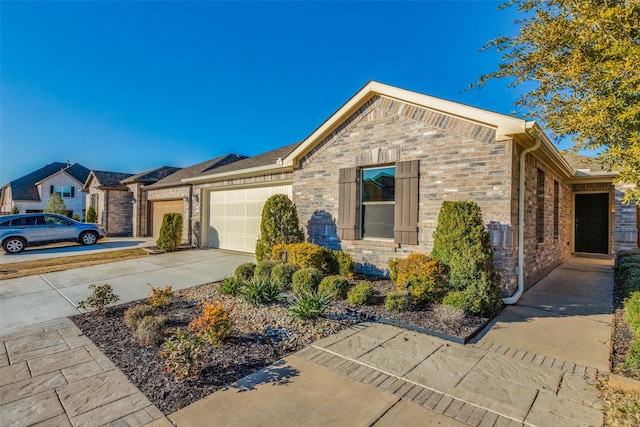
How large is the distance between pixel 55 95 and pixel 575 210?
20.5 m

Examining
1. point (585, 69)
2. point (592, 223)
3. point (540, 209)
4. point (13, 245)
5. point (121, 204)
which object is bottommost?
point (13, 245)

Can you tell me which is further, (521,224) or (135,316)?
(521,224)

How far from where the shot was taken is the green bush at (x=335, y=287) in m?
5.27

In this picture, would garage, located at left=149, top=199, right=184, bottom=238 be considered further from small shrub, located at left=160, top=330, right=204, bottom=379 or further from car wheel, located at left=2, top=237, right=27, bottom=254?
small shrub, located at left=160, top=330, right=204, bottom=379

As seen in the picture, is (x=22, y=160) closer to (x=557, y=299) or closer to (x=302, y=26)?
(x=302, y=26)

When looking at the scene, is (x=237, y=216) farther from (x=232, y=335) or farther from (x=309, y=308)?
(x=232, y=335)

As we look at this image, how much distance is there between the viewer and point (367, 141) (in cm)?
709

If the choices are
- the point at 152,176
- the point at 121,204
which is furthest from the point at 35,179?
the point at 152,176

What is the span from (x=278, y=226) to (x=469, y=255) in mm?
4715

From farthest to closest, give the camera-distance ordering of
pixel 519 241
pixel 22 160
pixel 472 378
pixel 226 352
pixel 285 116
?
pixel 22 160 → pixel 285 116 → pixel 519 241 → pixel 226 352 → pixel 472 378

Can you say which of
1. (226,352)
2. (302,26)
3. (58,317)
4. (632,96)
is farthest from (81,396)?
(302,26)

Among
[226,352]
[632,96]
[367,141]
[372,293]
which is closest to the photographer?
[226,352]

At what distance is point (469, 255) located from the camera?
15.4ft

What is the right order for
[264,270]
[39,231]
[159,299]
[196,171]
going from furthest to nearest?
1. [196,171]
2. [39,231]
3. [264,270]
4. [159,299]
